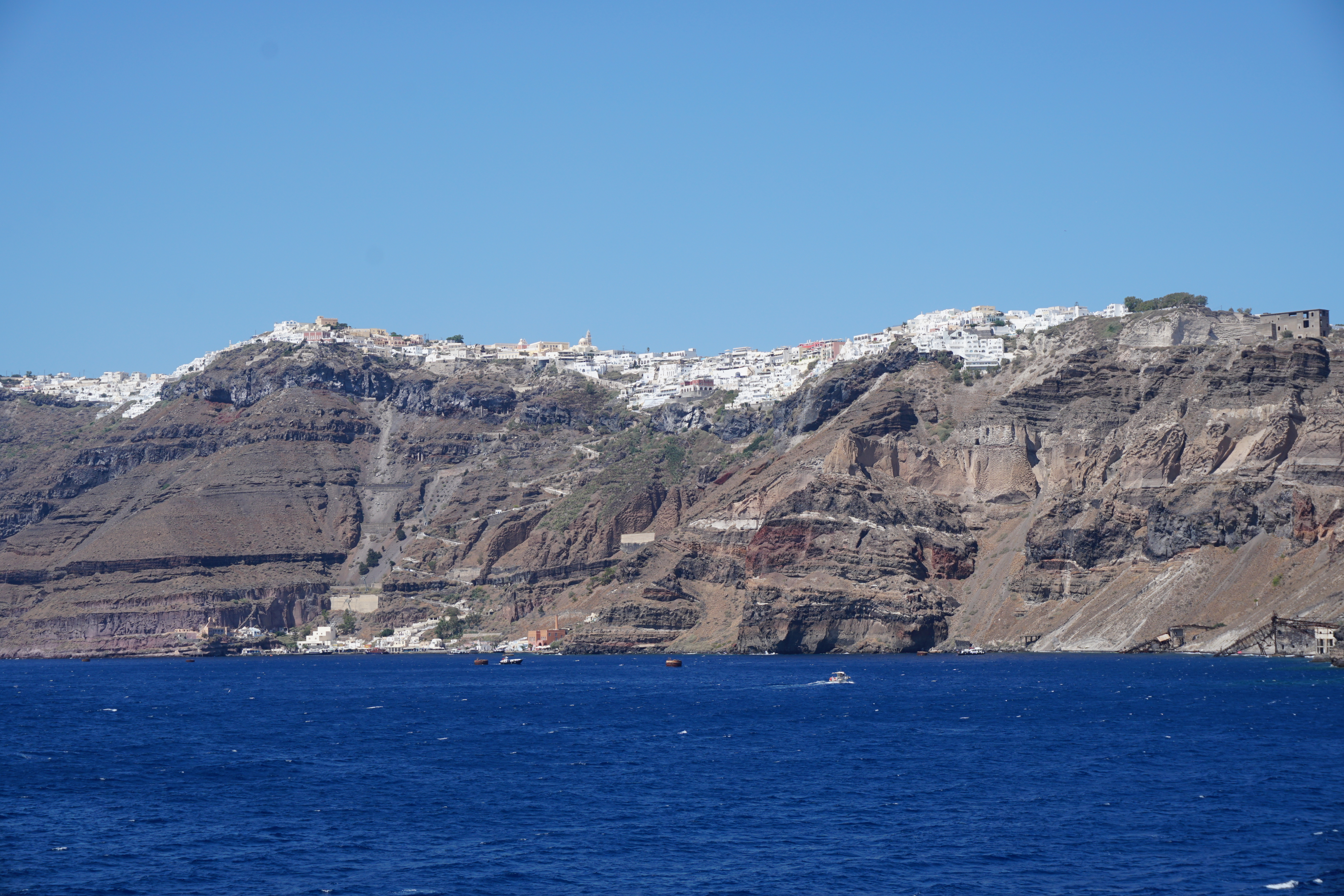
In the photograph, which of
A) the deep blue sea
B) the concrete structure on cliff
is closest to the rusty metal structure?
the deep blue sea

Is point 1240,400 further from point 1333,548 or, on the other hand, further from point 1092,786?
point 1092,786

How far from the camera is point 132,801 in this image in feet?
225

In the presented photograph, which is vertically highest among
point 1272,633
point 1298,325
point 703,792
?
point 1298,325

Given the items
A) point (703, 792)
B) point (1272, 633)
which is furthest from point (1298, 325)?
point (703, 792)

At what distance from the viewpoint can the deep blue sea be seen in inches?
2084

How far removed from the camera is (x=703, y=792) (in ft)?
231

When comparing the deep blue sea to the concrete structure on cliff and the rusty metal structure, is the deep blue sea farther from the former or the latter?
the concrete structure on cliff

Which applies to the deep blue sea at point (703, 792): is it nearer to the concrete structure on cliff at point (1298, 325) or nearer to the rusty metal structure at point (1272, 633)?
the rusty metal structure at point (1272, 633)

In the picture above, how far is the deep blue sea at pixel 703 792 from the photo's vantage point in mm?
52938

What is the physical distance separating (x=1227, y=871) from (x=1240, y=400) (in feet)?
413

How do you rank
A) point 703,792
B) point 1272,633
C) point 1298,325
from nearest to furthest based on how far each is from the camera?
point 703,792 → point 1272,633 → point 1298,325

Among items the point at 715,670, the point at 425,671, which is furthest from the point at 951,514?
the point at 425,671

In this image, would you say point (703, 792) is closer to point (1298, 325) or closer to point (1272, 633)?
point (1272, 633)

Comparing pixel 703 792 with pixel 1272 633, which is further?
pixel 1272 633
